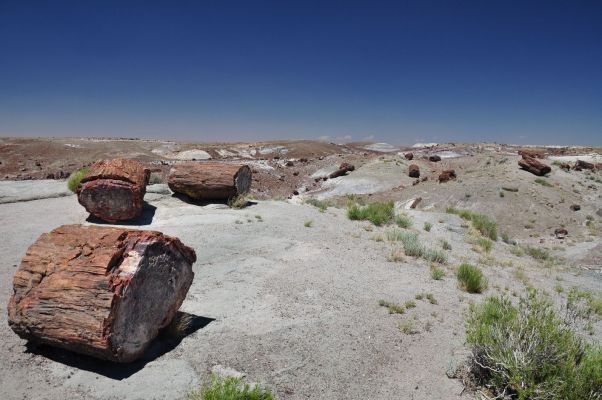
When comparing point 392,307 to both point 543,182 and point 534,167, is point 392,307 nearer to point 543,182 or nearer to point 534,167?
point 543,182

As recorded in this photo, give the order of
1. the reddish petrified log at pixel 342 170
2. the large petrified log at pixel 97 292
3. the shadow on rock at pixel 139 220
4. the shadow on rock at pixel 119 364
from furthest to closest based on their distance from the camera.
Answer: the reddish petrified log at pixel 342 170 → the shadow on rock at pixel 139 220 → the shadow on rock at pixel 119 364 → the large petrified log at pixel 97 292

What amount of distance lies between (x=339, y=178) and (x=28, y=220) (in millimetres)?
24709

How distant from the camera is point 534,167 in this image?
29172mm

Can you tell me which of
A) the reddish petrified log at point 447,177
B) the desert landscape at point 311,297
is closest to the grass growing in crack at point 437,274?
the desert landscape at point 311,297

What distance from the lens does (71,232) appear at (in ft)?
15.9

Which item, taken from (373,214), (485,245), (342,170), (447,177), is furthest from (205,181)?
(342,170)

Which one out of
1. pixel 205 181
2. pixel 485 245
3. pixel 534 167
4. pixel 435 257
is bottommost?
pixel 485 245

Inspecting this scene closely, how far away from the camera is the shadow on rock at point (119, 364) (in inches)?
160

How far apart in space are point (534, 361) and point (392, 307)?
2.33m

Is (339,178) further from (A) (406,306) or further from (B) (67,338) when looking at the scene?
(B) (67,338)

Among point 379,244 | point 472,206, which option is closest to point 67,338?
point 379,244

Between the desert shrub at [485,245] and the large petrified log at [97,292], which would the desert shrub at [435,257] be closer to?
the desert shrub at [485,245]

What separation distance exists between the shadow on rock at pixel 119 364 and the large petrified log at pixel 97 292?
131mm

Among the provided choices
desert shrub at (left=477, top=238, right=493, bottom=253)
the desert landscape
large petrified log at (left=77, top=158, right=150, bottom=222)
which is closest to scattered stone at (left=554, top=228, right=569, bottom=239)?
the desert landscape
